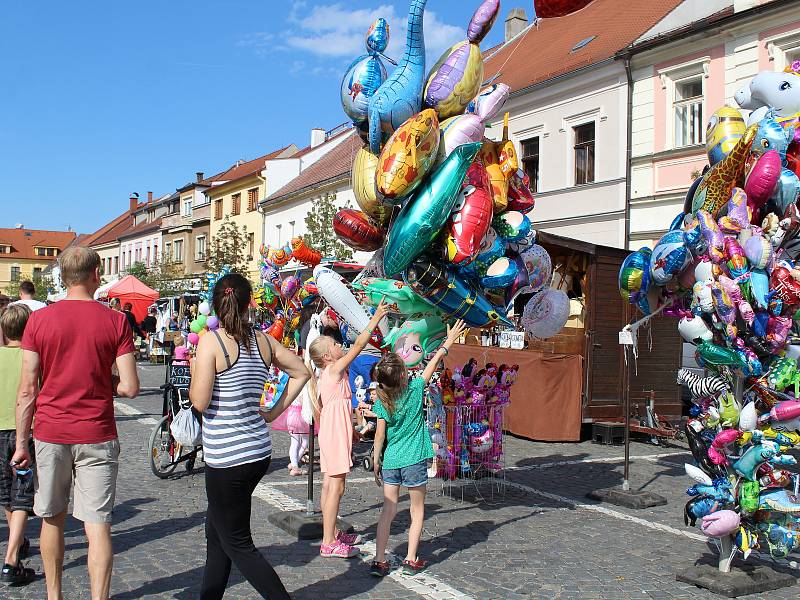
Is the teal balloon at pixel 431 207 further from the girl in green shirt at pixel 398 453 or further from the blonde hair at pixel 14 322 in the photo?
the blonde hair at pixel 14 322

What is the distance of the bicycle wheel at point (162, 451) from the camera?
27.0 ft

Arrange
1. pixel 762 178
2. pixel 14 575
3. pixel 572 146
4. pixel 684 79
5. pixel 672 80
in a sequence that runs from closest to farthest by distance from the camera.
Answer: pixel 14 575 → pixel 762 178 → pixel 684 79 → pixel 672 80 → pixel 572 146

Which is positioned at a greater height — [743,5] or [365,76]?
[743,5]

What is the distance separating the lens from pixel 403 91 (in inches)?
234

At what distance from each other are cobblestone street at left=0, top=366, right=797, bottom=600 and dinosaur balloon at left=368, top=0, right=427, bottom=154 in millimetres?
3148

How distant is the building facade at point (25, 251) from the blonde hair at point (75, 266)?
328ft

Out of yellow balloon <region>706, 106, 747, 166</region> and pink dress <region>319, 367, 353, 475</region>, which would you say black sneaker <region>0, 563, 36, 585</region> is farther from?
yellow balloon <region>706, 106, 747, 166</region>

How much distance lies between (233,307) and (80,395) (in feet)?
2.96

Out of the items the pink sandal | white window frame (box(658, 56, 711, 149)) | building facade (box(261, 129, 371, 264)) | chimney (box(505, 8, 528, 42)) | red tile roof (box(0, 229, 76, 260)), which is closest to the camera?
the pink sandal

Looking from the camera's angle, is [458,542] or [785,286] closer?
[785,286]

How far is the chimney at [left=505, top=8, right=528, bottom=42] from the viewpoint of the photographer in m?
28.4

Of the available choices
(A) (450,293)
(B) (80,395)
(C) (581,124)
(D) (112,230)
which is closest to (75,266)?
(B) (80,395)

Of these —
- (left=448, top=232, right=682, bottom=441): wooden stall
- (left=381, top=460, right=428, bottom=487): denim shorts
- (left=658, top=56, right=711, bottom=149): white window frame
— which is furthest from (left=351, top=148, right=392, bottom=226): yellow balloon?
(left=658, top=56, right=711, bottom=149): white window frame

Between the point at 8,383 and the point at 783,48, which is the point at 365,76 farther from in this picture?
the point at 783,48
